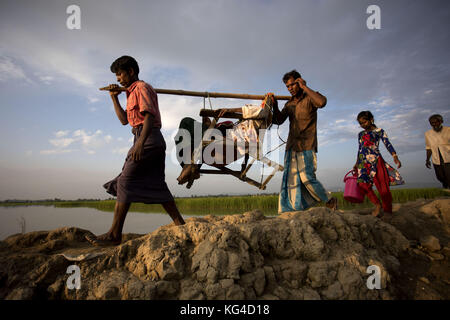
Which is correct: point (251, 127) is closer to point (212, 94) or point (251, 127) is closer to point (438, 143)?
point (212, 94)

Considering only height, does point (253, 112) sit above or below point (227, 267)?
above

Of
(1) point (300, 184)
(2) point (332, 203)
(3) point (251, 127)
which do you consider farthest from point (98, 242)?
(2) point (332, 203)

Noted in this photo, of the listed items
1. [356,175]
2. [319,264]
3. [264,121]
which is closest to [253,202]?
[356,175]

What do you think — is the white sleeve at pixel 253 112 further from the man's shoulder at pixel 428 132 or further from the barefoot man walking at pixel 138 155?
the man's shoulder at pixel 428 132

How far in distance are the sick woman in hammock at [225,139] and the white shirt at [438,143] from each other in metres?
4.27

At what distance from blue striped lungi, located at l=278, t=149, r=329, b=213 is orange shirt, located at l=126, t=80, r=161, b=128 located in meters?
2.02

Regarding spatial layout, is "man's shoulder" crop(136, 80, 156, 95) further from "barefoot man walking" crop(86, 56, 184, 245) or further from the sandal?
the sandal

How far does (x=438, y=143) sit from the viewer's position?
5031 mm

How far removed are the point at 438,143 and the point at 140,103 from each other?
605 cm

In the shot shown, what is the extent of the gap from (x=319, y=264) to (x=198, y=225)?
1102 mm

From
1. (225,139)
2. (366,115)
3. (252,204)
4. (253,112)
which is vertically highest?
(366,115)

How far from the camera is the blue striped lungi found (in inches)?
130

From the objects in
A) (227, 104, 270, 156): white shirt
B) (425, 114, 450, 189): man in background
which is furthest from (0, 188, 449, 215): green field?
(227, 104, 270, 156): white shirt

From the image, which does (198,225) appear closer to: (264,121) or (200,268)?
(200,268)
